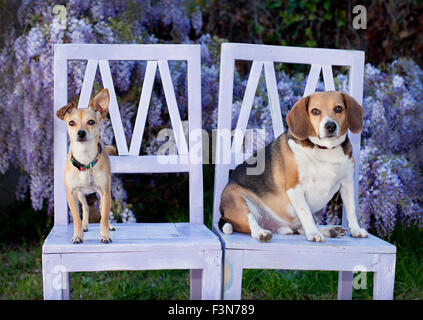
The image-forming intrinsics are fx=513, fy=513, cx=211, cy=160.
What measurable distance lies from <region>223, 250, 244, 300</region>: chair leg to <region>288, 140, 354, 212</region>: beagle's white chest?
1.22 ft

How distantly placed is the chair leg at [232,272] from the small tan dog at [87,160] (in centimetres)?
45

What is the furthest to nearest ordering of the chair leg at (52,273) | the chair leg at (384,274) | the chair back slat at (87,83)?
the chair back slat at (87,83) < the chair leg at (384,274) < the chair leg at (52,273)

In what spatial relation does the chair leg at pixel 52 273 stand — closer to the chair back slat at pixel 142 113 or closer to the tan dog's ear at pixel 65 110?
the tan dog's ear at pixel 65 110

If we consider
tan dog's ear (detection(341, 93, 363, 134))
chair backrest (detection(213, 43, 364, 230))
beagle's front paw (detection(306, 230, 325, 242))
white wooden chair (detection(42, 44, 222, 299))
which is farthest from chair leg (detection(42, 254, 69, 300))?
tan dog's ear (detection(341, 93, 363, 134))

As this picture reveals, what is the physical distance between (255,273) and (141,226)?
1.29 m

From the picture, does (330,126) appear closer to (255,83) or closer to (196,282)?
(255,83)

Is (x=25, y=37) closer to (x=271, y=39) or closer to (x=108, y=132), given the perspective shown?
(x=108, y=132)

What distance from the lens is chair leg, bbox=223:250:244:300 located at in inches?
74.3

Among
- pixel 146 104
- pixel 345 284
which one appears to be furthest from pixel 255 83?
pixel 345 284

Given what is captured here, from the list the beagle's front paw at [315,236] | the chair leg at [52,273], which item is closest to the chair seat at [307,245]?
the beagle's front paw at [315,236]

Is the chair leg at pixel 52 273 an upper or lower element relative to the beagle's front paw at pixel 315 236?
lower

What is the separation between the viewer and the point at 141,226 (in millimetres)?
2221

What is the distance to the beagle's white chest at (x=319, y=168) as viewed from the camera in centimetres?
198

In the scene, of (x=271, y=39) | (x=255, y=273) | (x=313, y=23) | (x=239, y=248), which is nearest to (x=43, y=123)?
(x=255, y=273)
